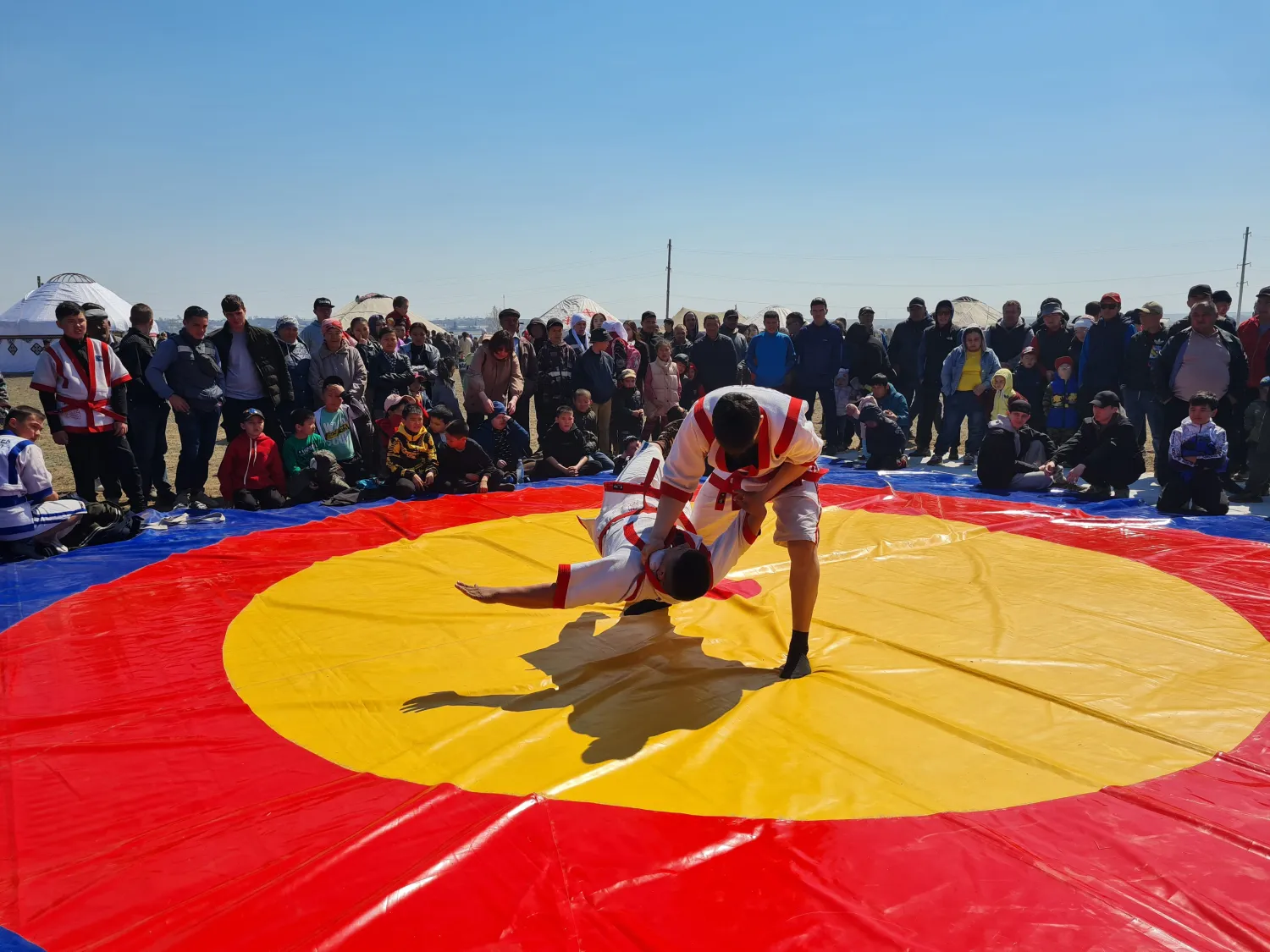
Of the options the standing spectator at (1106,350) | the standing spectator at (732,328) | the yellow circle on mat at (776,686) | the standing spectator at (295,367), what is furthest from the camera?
the standing spectator at (732,328)

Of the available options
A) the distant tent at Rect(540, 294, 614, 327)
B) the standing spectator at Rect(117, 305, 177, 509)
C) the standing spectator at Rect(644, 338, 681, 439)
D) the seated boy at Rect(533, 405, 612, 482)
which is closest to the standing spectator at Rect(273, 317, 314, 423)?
the standing spectator at Rect(117, 305, 177, 509)

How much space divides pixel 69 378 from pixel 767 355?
6889 millimetres

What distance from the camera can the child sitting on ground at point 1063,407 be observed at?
8.00 meters

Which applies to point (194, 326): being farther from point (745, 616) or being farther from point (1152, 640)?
point (1152, 640)

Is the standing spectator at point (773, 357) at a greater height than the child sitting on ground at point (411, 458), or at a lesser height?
greater

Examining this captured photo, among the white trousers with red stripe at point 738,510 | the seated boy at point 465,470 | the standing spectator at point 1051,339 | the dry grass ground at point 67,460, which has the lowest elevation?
the dry grass ground at point 67,460

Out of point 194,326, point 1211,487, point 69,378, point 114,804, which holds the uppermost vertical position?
point 194,326

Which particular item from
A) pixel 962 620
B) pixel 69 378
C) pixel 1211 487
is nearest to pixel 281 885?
pixel 962 620

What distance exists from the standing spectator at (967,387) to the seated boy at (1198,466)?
8.40ft

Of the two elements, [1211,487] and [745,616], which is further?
[1211,487]

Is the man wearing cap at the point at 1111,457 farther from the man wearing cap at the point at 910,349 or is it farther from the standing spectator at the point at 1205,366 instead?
the man wearing cap at the point at 910,349

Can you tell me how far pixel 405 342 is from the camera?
8555 mm

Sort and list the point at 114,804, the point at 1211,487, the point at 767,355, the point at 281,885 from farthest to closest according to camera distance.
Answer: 1. the point at 767,355
2. the point at 1211,487
3. the point at 114,804
4. the point at 281,885

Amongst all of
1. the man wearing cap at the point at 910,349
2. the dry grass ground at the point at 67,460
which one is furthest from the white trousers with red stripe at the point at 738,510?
the man wearing cap at the point at 910,349
